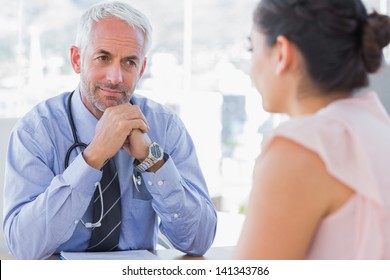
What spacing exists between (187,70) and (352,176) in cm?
450

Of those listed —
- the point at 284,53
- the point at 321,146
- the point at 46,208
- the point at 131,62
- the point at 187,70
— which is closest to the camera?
the point at 321,146

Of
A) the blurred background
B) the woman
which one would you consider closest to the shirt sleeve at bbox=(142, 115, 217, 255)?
the woman

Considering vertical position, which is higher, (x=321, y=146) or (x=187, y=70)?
(x=321, y=146)

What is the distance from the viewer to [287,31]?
3.50 feet

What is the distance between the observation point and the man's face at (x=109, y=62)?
1.86 m

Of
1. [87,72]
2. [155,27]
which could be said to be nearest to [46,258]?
[87,72]

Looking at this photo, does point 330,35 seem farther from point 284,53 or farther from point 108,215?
point 108,215

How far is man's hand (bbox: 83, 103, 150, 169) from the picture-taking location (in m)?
1.71

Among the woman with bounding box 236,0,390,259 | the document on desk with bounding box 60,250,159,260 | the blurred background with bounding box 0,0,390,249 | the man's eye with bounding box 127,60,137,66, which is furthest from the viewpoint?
the blurred background with bounding box 0,0,390,249

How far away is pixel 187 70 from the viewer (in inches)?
213

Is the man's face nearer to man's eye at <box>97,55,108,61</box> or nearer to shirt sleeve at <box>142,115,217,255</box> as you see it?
man's eye at <box>97,55,108,61</box>

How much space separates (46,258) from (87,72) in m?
0.53

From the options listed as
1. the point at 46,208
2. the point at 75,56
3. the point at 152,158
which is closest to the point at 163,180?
the point at 152,158

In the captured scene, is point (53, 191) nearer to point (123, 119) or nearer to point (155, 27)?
point (123, 119)
